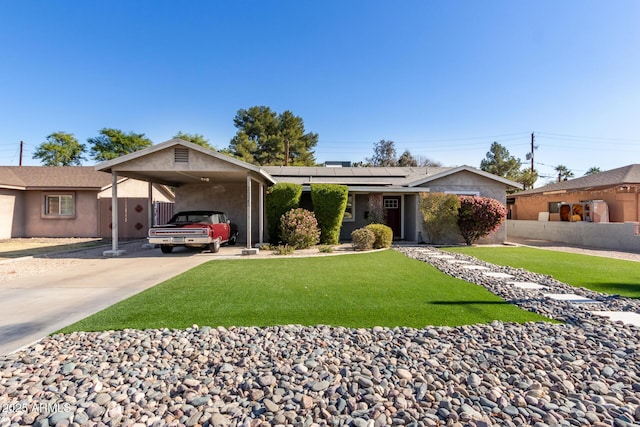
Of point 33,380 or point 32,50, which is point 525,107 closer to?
point 33,380

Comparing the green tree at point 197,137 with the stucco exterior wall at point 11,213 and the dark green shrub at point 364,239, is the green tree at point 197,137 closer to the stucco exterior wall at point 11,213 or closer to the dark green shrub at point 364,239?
the stucco exterior wall at point 11,213

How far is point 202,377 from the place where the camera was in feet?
10.3

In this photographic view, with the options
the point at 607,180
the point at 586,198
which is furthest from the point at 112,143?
the point at 607,180

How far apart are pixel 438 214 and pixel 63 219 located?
20204 mm

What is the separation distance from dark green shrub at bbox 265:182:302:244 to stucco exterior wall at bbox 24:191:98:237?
36.6 ft

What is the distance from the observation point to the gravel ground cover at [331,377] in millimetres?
2562

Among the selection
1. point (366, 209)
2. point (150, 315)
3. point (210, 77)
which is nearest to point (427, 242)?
point (366, 209)

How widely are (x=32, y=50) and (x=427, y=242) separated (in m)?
23.0

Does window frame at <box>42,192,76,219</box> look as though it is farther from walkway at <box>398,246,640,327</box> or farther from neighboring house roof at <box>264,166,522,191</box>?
walkway at <box>398,246,640,327</box>

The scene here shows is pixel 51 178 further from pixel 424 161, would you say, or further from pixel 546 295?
pixel 424 161

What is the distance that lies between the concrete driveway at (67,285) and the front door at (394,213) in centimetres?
908

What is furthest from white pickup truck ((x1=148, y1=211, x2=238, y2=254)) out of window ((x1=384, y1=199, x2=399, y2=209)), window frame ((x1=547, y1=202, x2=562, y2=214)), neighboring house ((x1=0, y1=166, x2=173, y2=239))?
window frame ((x1=547, y1=202, x2=562, y2=214))

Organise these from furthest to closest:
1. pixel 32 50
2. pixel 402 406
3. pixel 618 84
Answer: pixel 32 50
pixel 618 84
pixel 402 406

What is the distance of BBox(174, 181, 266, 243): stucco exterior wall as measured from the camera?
16.8 meters
